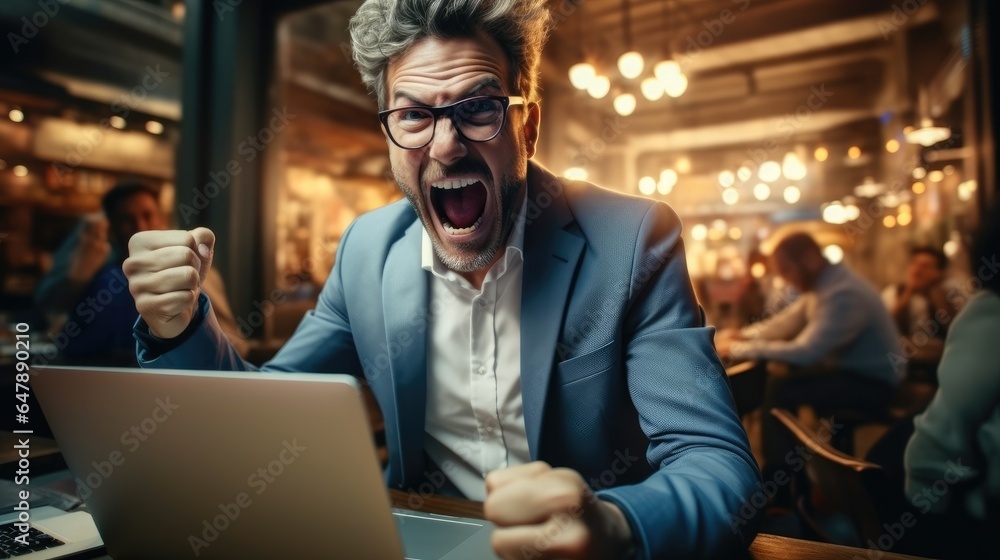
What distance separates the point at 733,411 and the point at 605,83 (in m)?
4.28

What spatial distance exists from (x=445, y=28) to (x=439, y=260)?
1.52 feet

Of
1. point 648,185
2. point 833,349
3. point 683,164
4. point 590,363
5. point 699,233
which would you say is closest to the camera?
point 590,363

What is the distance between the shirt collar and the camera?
124cm

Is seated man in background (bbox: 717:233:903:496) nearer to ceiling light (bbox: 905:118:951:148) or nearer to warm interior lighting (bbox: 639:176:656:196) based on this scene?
ceiling light (bbox: 905:118:951:148)

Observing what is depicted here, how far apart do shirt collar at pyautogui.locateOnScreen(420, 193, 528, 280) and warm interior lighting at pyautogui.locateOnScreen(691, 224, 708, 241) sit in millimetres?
8945

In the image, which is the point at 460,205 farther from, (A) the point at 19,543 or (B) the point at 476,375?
(A) the point at 19,543

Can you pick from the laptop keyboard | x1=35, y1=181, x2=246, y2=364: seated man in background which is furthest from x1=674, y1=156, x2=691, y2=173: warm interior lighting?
the laptop keyboard

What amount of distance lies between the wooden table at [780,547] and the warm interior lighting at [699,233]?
927cm

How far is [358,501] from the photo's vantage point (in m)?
0.59

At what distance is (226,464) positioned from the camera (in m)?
0.64

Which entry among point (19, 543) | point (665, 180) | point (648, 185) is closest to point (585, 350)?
point (19, 543)

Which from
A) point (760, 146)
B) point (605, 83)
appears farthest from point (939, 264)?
point (760, 146)

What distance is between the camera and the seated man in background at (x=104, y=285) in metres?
2.43

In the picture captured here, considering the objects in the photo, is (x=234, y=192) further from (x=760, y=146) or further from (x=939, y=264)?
(x=760, y=146)
